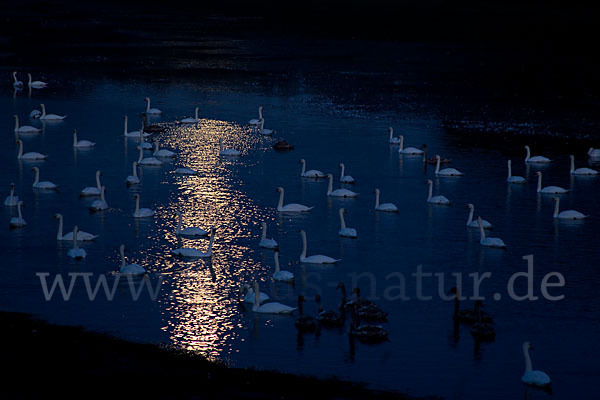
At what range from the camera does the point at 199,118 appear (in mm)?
54219

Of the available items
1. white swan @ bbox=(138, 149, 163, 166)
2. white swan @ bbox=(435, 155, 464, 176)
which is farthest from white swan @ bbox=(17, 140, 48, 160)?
white swan @ bbox=(435, 155, 464, 176)

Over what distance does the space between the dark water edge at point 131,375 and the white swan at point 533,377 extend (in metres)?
2.82

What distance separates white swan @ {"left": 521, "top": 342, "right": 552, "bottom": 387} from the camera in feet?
72.8

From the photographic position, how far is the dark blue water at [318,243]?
23922mm

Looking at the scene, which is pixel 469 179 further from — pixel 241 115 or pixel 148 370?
pixel 148 370

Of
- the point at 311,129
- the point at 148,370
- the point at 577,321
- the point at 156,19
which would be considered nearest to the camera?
the point at 148,370

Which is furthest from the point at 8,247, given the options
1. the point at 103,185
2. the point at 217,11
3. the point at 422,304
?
the point at 217,11

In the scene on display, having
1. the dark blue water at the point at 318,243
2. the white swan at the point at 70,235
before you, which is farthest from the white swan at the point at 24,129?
the white swan at the point at 70,235

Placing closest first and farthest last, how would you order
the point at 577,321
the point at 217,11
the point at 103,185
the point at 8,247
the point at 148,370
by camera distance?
the point at 148,370
the point at 577,321
the point at 8,247
the point at 103,185
the point at 217,11

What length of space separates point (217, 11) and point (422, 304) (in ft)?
334

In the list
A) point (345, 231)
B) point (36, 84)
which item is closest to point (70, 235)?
point (345, 231)

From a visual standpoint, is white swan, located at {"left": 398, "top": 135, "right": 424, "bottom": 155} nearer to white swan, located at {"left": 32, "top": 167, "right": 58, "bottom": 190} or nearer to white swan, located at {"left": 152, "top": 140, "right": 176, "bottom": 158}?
white swan, located at {"left": 152, "top": 140, "right": 176, "bottom": 158}

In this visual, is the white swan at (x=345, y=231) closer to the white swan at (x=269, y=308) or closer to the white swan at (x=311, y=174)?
the white swan at (x=269, y=308)

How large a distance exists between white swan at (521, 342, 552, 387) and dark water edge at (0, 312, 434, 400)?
9.25 ft
